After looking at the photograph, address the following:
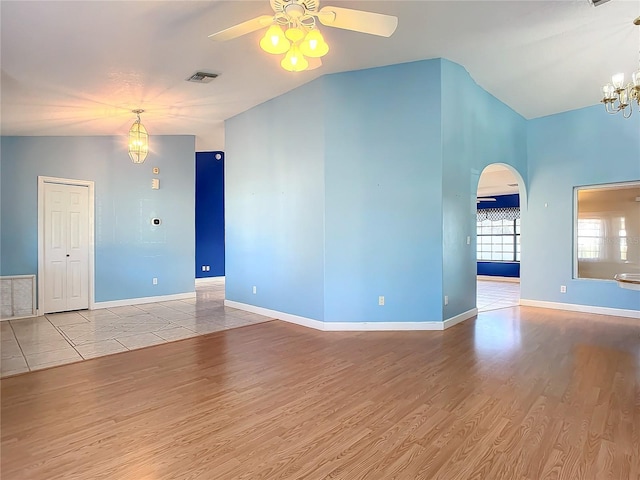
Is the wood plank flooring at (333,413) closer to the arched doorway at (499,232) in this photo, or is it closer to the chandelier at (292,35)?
the chandelier at (292,35)

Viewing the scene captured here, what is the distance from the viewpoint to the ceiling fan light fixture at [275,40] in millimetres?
2381

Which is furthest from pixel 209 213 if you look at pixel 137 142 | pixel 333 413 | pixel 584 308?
pixel 584 308

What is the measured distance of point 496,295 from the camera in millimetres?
7418

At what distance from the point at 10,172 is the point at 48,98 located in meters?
1.79

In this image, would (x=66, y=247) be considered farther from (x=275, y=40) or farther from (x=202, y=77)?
(x=275, y=40)

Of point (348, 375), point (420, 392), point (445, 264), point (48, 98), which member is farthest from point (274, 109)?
point (420, 392)

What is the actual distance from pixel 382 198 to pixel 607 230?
4.03m

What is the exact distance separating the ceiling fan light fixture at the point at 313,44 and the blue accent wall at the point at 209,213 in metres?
7.72

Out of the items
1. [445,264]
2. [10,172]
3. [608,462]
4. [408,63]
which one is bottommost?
[608,462]

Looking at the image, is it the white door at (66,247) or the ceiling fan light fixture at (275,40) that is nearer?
the ceiling fan light fixture at (275,40)

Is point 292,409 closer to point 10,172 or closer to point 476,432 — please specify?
point 476,432

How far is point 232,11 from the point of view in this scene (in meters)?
2.96

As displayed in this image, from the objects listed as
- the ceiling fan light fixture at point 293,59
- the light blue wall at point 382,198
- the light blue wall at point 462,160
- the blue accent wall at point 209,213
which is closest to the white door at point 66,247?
the blue accent wall at point 209,213

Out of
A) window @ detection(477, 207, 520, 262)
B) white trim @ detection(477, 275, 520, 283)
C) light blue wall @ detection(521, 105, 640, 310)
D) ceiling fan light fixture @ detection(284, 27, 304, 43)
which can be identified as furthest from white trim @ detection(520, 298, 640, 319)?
ceiling fan light fixture @ detection(284, 27, 304, 43)
